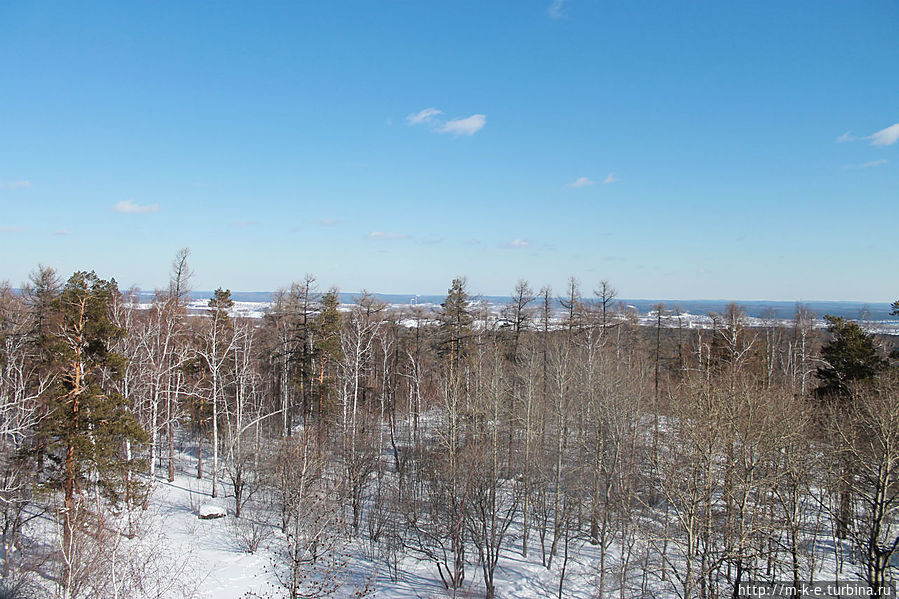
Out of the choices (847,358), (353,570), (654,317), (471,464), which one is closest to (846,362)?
(847,358)

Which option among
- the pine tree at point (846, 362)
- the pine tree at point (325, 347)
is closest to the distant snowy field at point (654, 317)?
the pine tree at point (325, 347)

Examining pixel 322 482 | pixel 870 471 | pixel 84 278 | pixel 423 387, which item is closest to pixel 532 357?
pixel 322 482

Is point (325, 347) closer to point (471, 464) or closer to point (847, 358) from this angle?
point (471, 464)

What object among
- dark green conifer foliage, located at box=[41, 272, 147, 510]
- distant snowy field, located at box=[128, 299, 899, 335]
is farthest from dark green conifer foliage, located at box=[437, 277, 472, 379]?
dark green conifer foliage, located at box=[41, 272, 147, 510]

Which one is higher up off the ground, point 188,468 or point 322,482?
point 322,482

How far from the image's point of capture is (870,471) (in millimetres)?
14906

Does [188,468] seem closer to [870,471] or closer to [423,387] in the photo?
[423,387]

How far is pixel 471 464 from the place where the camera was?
58.9ft

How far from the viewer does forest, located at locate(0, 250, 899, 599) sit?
1494cm

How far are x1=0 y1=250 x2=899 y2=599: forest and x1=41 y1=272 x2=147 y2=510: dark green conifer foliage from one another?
69 mm

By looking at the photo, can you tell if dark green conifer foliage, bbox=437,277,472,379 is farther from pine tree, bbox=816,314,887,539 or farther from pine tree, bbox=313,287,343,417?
pine tree, bbox=816,314,887,539

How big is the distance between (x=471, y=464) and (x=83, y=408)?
13.2m

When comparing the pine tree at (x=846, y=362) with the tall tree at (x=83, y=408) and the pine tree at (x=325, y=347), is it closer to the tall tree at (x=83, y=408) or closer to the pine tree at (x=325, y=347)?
the pine tree at (x=325, y=347)

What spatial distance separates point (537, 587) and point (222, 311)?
23.7 metres
